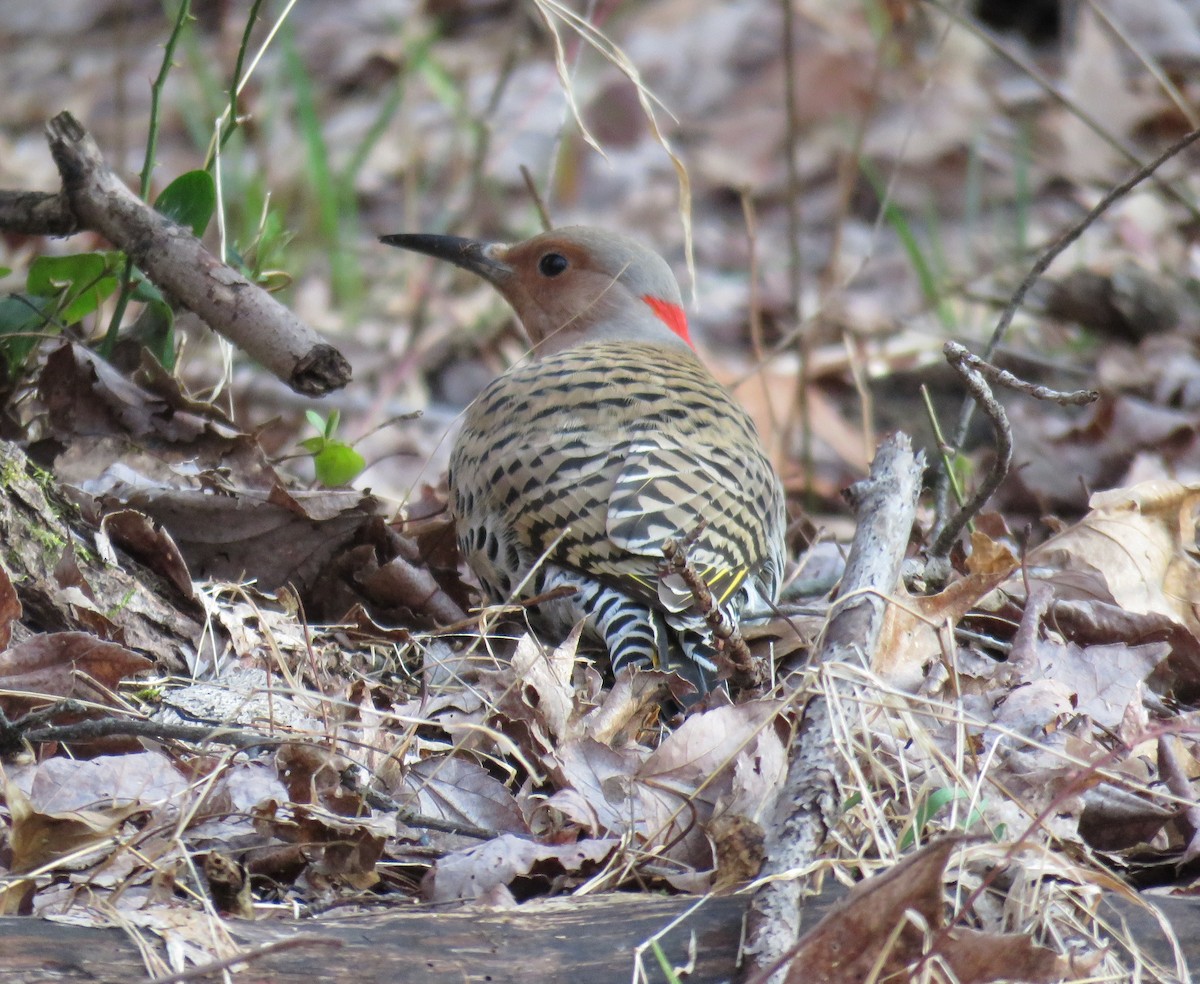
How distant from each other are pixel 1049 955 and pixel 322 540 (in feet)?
7.46

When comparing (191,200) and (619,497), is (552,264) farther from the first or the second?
(619,497)

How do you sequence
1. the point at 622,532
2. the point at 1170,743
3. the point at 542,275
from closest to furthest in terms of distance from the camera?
1. the point at 1170,743
2. the point at 622,532
3. the point at 542,275

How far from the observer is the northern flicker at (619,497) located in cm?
360

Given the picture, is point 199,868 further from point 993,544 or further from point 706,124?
point 706,124

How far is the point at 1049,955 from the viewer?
86.5 inches

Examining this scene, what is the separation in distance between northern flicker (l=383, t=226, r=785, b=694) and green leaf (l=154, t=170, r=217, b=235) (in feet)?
3.26

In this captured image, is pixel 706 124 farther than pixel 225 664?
Yes

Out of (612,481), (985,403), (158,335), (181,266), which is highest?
(181,266)

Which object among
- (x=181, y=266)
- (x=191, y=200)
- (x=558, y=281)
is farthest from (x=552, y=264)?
(x=181, y=266)

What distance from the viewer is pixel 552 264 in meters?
5.31

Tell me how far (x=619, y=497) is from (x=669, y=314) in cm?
191

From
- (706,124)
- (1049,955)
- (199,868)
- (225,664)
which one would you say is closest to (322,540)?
(225,664)

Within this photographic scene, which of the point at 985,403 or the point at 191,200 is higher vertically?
the point at 191,200

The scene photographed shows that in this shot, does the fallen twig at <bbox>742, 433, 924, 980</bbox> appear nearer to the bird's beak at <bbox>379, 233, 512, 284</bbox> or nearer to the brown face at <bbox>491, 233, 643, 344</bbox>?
the brown face at <bbox>491, 233, 643, 344</bbox>
